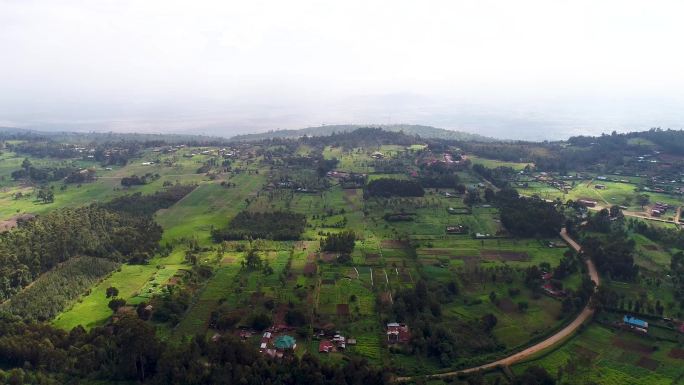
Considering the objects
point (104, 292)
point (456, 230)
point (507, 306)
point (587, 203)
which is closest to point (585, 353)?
point (507, 306)

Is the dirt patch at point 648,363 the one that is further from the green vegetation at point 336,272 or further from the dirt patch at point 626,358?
the dirt patch at point 626,358

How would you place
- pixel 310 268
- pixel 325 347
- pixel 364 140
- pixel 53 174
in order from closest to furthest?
pixel 325 347 < pixel 310 268 < pixel 53 174 < pixel 364 140

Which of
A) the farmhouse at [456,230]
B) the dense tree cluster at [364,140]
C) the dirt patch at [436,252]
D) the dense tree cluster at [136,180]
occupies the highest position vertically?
the dense tree cluster at [364,140]

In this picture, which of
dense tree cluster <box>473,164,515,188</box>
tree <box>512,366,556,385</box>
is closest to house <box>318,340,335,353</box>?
tree <box>512,366,556,385</box>

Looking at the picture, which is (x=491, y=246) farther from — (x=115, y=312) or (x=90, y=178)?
(x=90, y=178)

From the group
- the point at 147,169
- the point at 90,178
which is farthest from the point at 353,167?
the point at 90,178

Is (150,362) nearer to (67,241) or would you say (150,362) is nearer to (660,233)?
(67,241)

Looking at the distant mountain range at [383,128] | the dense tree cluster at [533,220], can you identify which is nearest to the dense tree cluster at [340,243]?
the dense tree cluster at [533,220]
